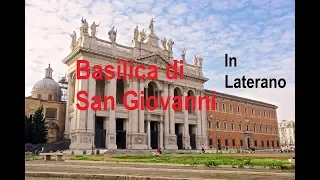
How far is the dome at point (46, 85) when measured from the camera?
52.0m

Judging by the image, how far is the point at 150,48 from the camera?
44031 mm

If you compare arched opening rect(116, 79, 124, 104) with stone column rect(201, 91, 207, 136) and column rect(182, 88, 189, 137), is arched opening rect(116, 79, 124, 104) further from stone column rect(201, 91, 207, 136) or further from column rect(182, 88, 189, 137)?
stone column rect(201, 91, 207, 136)

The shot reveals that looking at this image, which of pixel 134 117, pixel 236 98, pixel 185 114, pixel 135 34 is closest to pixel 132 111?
pixel 134 117

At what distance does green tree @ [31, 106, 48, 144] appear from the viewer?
1483 inches

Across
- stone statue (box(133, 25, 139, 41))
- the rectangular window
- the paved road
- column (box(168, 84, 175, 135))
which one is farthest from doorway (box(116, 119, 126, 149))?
the paved road

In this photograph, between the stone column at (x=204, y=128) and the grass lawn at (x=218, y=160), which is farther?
the stone column at (x=204, y=128)

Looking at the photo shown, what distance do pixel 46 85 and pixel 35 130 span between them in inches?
646

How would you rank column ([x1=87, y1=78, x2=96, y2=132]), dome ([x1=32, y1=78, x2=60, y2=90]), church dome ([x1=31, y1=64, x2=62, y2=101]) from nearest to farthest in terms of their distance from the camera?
column ([x1=87, y1=78, x2=96, y2=132]), church dome ([x1=31, y1=64, x2=62, y2=101]), dome ([x1=32, y1=78, x2=60, y2=90])

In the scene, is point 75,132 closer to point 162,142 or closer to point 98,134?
point 98,134

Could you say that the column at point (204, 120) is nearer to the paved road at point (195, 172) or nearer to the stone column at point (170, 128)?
the stone column at point (170, 128)

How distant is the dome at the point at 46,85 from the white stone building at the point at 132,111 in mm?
12990

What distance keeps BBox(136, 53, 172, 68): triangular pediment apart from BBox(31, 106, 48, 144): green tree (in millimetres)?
14881

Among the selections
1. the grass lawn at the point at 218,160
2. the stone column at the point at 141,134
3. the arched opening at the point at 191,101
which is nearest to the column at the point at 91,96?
the stone column at the point at 141,134

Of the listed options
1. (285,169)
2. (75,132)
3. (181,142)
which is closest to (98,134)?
(75,132)
